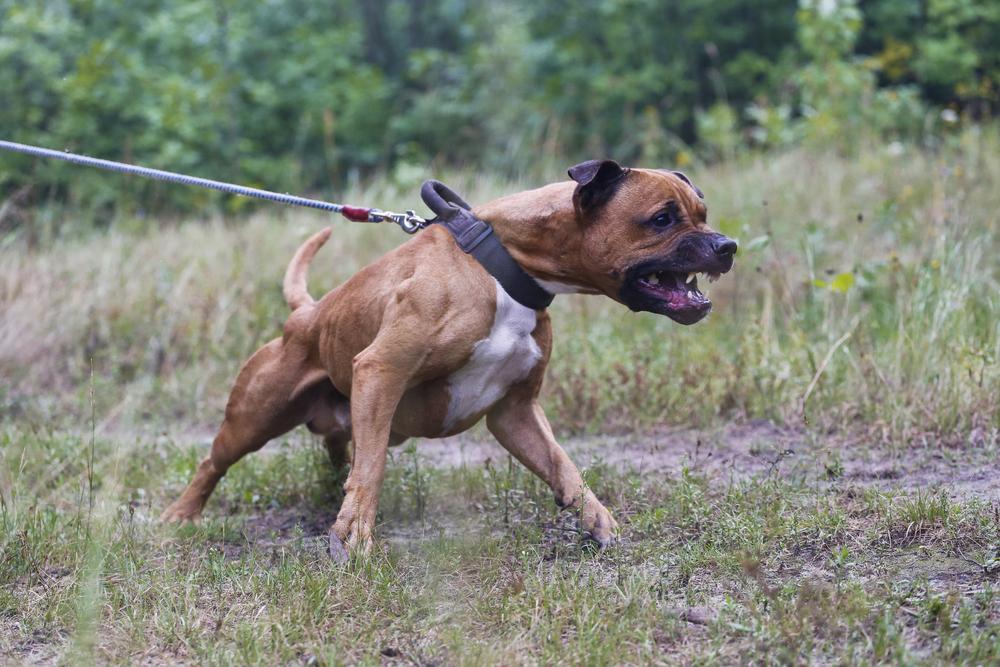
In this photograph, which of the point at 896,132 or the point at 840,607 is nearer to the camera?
the point at 840,607

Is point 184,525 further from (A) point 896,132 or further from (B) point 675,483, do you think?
(A) point 896,132

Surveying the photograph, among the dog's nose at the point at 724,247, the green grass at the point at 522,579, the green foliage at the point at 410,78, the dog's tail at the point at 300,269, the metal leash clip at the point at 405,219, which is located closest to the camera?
the green grass at the point at 522,579

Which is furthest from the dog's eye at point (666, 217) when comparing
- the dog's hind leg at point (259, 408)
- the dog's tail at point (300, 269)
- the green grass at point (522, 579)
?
the dog's tail at point (300, 269)

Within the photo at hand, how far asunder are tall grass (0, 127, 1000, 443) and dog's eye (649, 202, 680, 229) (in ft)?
5.12

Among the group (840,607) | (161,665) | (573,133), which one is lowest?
(573,133)

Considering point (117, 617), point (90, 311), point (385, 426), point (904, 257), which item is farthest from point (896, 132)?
point (117, 617)

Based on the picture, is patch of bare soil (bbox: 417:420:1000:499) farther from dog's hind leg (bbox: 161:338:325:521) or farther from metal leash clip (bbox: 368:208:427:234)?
metal leash clip (bbox: 368:208:427:234)

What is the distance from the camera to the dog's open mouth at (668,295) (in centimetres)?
421

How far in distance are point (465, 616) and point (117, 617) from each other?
3.80ft

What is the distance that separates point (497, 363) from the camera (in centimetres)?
440

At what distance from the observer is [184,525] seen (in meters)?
5.05

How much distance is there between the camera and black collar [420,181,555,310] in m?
4.34

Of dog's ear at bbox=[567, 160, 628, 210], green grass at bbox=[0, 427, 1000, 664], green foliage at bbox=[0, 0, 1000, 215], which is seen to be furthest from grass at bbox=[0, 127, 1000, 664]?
green foliage at bbox=[0, 0, 1000, 215]

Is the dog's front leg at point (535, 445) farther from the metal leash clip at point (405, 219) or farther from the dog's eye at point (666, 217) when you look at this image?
the dog's eye at point (666, 217)
